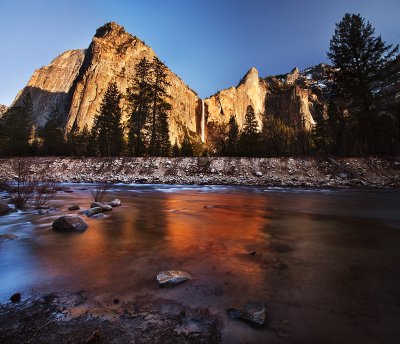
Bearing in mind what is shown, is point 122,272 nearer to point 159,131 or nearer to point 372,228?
point 372,228

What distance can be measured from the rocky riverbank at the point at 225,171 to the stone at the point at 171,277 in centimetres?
1915

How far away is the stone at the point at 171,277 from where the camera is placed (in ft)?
11.0

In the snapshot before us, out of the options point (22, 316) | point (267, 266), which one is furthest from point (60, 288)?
point (267, 266)

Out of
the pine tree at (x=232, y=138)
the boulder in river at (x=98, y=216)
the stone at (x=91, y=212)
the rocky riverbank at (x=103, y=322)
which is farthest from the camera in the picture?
the pine tree at (x=232, y=138)

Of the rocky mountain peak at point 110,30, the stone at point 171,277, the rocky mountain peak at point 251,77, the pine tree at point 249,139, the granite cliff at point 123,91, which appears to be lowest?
the stone at point 171,277

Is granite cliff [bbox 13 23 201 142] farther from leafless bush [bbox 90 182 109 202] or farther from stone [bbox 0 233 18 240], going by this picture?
stone [bbox 0 233 18 240]

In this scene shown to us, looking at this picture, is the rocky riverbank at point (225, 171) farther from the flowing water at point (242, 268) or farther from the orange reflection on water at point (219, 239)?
the flowing water at point (242, 268)

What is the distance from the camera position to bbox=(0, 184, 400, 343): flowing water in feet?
8.48

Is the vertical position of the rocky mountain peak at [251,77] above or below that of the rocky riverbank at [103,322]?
above

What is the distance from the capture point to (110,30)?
130875 millimetres

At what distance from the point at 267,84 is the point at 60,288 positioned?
19597 cm

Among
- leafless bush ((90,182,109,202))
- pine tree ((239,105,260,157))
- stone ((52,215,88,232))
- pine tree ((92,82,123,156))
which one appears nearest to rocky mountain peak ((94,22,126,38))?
pine tree ((92,82,123,156))

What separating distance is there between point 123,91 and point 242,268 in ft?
395

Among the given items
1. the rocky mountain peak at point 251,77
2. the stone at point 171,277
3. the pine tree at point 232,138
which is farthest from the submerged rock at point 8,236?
the rocky mountain peak at point 251,77
